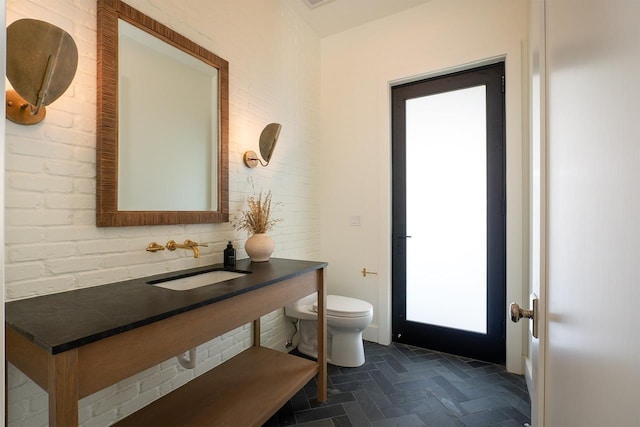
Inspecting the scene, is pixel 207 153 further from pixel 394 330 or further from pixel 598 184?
pixel 394 330

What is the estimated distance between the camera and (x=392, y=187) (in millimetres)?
2748

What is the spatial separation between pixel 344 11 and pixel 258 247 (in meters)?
2.26

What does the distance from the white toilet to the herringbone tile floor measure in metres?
0.09

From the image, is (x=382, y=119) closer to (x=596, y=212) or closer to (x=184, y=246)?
(x=184, y=246)

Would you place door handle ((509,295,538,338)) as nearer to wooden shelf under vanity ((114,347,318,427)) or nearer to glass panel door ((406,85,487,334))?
wooden shelf under vanity ((114,347,318,427))

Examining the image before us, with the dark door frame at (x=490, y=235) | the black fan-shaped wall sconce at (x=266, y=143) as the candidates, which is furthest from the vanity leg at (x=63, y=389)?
the dark door frame at (x=490, y=235)

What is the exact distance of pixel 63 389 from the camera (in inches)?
29.8

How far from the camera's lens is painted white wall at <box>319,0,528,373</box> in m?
2.18

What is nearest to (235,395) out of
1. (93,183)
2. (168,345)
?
(168,345)

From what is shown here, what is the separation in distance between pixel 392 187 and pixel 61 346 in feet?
8.18

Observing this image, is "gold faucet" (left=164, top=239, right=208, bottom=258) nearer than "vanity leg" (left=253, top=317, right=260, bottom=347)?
Yes

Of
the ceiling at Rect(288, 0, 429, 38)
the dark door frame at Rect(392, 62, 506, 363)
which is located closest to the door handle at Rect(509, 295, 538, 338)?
the dark door frame at Rect(392, 62, 506, 363)

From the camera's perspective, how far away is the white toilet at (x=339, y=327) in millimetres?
2205

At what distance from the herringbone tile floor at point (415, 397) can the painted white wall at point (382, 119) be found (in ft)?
1.01
